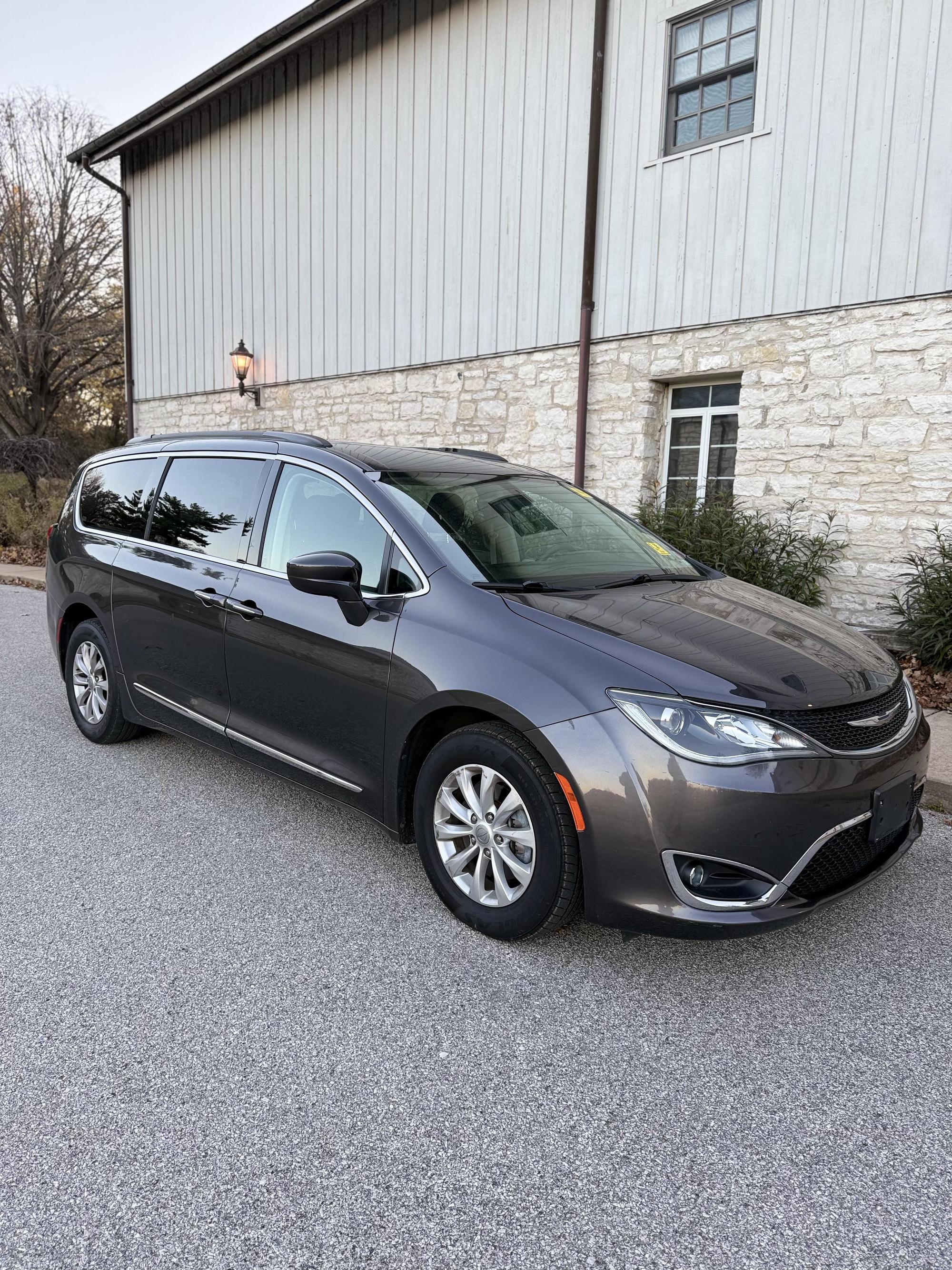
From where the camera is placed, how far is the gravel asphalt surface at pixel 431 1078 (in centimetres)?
185

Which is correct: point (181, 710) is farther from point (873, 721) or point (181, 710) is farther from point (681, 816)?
point (873, 721)

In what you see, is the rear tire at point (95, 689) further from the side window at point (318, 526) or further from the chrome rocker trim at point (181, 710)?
the side window at point (318, 526)

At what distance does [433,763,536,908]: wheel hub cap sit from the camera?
2881mm

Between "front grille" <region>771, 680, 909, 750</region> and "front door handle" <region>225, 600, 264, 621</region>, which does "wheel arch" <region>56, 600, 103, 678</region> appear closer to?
"front door handle" <region>225, 600, 264, 621</region>

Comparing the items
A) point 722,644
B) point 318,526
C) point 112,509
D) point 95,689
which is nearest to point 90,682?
point 95,689

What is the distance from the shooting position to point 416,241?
11266 mm

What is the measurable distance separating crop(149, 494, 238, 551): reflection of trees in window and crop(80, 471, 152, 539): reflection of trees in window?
161 millimetres

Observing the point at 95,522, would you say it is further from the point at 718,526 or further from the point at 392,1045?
the point at 718,526

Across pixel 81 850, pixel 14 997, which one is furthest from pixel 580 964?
pixel 81 850

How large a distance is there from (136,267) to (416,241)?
7577 millimetres

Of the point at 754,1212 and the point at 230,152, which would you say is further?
the point at 230,152

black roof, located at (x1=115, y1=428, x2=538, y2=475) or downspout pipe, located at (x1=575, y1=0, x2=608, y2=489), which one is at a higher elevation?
downspout pipe, located at (x1=575, y1=0, x2=608, y2=489)

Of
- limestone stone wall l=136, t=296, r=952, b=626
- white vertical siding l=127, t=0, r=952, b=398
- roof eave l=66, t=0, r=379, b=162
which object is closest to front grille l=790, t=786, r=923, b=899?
limestone stone wall l=136, t=296, r=952, b=626

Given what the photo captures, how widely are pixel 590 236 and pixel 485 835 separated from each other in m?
8.16
